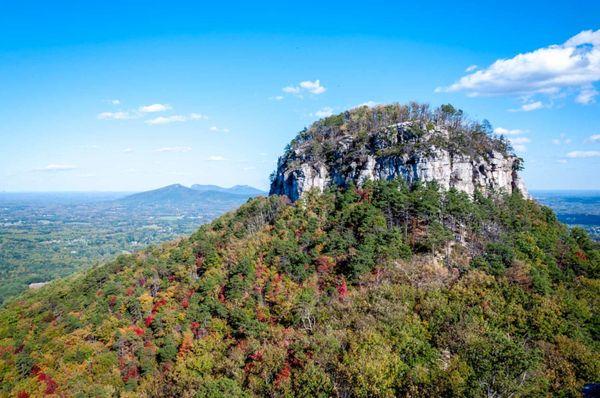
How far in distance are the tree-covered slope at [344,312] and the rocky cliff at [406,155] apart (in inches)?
202

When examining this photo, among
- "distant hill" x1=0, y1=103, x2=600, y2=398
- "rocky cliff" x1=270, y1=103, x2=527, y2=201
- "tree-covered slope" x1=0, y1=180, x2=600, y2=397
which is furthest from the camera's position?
"rocky cliff" x1=270, y1=103, x2=527, y2=201

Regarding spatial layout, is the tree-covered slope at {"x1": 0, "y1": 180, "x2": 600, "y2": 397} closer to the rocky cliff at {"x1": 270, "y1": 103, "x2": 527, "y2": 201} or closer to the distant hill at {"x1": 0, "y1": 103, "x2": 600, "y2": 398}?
the distant hill at {"x1": 0, "y1": 103, "x2": 600, "y2": 398}

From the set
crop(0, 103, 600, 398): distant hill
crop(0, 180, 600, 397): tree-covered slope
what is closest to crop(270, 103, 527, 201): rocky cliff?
crop(0, 103, 600, 398): distant hill

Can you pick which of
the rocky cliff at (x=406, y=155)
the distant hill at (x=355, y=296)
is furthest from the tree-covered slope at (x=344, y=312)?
the rocky cliff at (x=406, y=155)

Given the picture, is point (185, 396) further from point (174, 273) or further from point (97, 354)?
point (174, 273)

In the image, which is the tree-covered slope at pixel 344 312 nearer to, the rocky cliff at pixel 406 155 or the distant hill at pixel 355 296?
the distant hill at pixel 355 296

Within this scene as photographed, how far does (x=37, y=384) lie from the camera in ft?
179

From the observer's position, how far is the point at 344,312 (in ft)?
148

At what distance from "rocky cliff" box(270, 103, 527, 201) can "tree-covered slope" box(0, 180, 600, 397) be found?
16.8 feet

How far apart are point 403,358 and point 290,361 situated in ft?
39.2

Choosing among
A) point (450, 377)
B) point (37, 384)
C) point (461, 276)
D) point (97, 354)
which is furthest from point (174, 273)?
point (450, 377)

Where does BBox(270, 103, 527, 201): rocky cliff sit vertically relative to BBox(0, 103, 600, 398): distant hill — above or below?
above

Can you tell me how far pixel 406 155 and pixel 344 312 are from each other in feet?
150

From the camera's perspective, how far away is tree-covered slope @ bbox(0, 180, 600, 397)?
1280 inches
